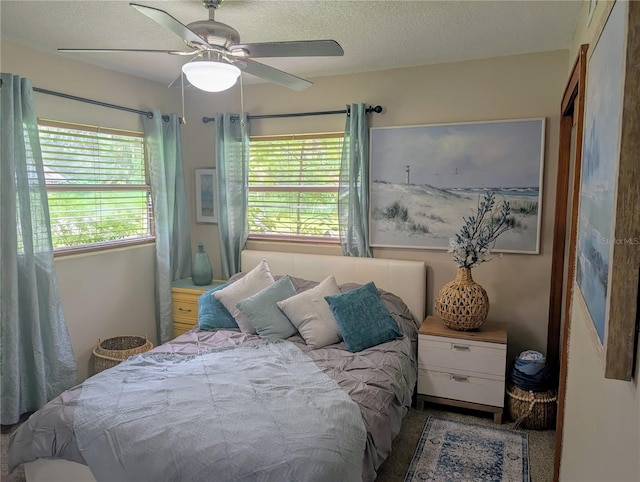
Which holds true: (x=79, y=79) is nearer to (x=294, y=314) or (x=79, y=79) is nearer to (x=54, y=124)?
(x=54, y=124)

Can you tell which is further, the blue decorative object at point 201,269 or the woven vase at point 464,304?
the blue decorative object at point 201,269

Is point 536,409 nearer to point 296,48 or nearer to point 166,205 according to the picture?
point 296,48

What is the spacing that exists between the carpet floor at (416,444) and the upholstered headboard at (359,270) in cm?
73

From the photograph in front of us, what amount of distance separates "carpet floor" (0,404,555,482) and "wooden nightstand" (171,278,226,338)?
4.93 ft

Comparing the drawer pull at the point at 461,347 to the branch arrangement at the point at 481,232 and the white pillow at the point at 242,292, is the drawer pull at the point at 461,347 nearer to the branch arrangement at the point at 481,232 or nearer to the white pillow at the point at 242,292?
the branch arrangement at the point at 481,232

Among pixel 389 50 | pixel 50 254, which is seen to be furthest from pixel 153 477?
pixel 389 50

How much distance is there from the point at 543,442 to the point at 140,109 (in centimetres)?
404

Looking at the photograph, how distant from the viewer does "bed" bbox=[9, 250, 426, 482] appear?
182 centimetres

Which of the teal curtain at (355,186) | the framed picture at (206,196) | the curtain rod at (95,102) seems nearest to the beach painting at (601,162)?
the teal curtain at (355,186)

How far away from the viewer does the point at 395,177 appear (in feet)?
12.0

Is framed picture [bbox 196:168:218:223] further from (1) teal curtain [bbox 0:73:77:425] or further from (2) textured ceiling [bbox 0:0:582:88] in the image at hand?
(1) teal curtain [bbox 0:73:77:425]

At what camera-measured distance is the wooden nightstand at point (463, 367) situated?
9.90 feet

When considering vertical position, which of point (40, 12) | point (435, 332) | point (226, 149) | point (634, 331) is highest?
point (40, 12)

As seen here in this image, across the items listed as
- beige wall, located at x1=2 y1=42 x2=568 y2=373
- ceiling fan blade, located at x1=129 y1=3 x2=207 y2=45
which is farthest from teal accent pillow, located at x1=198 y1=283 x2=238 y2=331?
ceiling fan blade, located at x1=129 y1=3 x2=207 y2=45
